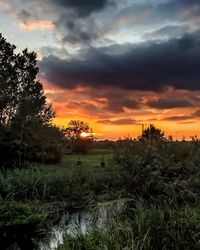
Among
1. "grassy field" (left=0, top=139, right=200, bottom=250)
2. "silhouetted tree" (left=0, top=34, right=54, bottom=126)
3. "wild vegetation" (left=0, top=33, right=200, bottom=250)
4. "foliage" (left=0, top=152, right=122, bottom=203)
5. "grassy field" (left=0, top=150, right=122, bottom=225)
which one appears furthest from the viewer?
"silhouetted tree" (left=0, top=34, right=54, bottom=126)

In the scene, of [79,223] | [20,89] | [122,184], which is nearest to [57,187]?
[122,184]

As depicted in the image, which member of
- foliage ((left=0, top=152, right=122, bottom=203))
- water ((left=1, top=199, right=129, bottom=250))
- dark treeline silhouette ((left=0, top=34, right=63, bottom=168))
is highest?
dark treeline silhouette ((left=0, top=34, right=63, bottom=168))

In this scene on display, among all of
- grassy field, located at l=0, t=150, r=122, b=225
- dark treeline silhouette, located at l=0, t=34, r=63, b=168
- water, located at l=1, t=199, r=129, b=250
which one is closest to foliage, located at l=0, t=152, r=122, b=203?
A: grassy field, located at l=0, t=150, r=122, b=225

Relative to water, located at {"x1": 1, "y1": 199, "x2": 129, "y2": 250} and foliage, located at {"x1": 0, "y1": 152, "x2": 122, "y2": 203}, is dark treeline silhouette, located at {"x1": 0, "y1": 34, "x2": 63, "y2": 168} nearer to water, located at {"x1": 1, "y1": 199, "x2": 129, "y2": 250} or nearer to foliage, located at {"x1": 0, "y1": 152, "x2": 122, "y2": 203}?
foliage, located at {"x1": 0, "y1": 152, "x2": 122, "y2": 203}

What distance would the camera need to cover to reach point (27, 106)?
47062 mm

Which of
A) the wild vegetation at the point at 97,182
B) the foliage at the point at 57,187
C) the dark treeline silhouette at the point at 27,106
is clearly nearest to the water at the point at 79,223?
the wild vegetation at the point at 97,182

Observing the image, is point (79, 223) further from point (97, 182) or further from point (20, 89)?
point (20, 89)

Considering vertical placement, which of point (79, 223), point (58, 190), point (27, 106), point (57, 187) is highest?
point (27, 106)

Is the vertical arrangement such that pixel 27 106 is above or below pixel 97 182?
above

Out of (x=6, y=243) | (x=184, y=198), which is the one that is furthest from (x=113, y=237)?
(x=184, y=198)

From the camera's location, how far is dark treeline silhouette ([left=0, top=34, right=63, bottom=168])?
3575 centimetres

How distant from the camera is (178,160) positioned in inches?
838

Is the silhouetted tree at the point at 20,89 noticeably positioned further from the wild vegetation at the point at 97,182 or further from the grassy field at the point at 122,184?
the grassy field at the point at 122,184

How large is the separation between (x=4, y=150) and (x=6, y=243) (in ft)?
60.0
